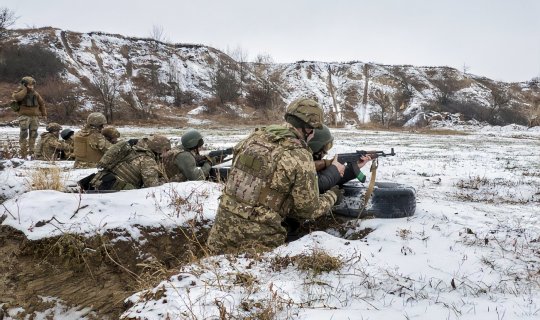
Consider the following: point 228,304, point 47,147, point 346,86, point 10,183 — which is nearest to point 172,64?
point 346,86

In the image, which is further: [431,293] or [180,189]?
[180,189]

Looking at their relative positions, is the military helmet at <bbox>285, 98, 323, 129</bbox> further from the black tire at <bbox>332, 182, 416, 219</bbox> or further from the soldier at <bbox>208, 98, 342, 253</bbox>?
the black tire at <bbox>332, 182, 416, 219</bbox>

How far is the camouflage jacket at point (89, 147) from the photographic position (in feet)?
24.5

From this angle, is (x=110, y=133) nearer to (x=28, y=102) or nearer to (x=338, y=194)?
(x=28, y=102)

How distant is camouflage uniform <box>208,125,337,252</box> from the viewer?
3.12 meters

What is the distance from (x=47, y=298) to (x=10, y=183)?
285 centimetres

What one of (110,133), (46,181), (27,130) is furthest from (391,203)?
(27,130)

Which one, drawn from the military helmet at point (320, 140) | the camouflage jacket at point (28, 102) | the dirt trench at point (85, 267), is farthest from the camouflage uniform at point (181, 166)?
the camouflage jacket at point (28, 102)

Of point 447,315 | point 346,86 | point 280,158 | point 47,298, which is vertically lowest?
point 47,298

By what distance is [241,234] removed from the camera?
10.6ft

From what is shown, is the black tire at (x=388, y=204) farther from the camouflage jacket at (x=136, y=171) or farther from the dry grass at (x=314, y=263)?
the camouflage jacket at (x=136, y=171)

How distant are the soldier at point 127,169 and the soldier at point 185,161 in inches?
7.5

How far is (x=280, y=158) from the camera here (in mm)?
3098

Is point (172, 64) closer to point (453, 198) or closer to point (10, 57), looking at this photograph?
point (10, 57)
